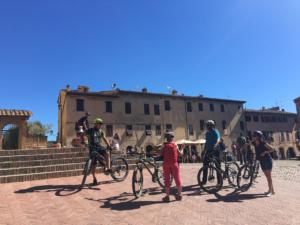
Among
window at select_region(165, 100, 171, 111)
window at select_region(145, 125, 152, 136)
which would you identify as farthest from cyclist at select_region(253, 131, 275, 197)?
window at select_region(165, 100, 171, 111)

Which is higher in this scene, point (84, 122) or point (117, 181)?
point (84, 122)

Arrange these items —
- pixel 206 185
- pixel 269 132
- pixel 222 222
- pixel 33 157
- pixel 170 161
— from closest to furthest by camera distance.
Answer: pixel 222 222 → pixel 170 161 → pixel 206 185 → pixel 33 157 → pixel 269 132

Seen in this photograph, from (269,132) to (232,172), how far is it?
46.9 m

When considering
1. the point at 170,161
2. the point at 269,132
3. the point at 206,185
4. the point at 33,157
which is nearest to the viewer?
the point at 170,161

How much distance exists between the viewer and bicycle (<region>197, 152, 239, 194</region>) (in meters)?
7.87

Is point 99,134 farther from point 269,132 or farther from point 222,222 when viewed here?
point 269,132

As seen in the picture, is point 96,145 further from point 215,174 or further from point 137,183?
point 215,174

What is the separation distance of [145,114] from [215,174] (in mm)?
32338

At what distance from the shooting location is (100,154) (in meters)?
8.68

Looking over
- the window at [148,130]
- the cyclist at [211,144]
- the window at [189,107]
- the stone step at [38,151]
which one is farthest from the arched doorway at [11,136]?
the window at [189,107]

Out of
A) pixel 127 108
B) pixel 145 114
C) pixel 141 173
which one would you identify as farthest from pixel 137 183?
pixel 145 114

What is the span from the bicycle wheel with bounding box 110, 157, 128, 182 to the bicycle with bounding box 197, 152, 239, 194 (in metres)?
2.68

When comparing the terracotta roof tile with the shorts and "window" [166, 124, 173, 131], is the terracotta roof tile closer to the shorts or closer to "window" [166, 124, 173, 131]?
the shorts

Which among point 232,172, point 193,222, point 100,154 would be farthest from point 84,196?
point 232,172
